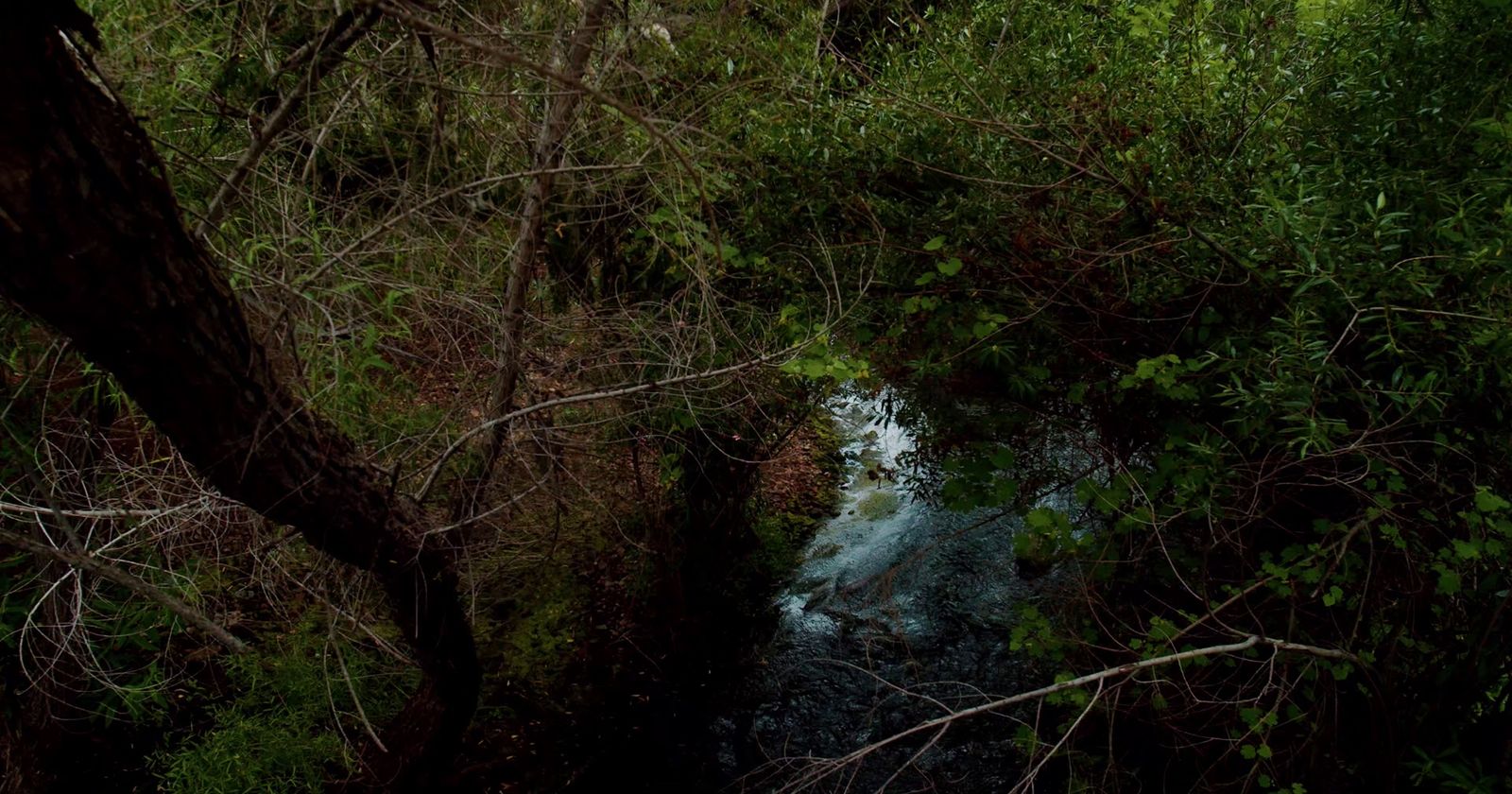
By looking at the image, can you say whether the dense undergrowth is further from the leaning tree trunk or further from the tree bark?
Result: the leaning tree trunk

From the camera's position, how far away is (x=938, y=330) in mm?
3697

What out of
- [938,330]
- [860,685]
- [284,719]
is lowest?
[860,685]

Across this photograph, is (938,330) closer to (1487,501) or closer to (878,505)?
(1487,501)

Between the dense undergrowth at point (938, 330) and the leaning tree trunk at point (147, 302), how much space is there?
227mm

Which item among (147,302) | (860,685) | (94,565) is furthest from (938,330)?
(94,565)

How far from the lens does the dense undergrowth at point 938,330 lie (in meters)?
2.57

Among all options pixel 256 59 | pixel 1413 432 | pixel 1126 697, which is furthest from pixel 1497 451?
pixel 256 59

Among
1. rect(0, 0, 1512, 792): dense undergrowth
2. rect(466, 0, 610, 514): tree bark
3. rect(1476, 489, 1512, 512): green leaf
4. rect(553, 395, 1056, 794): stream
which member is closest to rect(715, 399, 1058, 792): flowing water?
rect(553, 395, 1056, 794): stream

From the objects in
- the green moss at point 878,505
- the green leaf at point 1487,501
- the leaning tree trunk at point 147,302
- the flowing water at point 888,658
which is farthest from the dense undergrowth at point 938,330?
the green moss at point 878,505

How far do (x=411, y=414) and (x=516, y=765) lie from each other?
2244 millimetres

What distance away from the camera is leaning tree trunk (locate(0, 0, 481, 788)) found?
66.9 inches

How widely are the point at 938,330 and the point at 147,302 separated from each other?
109 inches

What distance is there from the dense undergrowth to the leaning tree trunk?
0.23 metres

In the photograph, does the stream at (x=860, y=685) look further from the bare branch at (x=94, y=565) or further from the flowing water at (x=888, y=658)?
the bare branch at (x=94, y=565)
